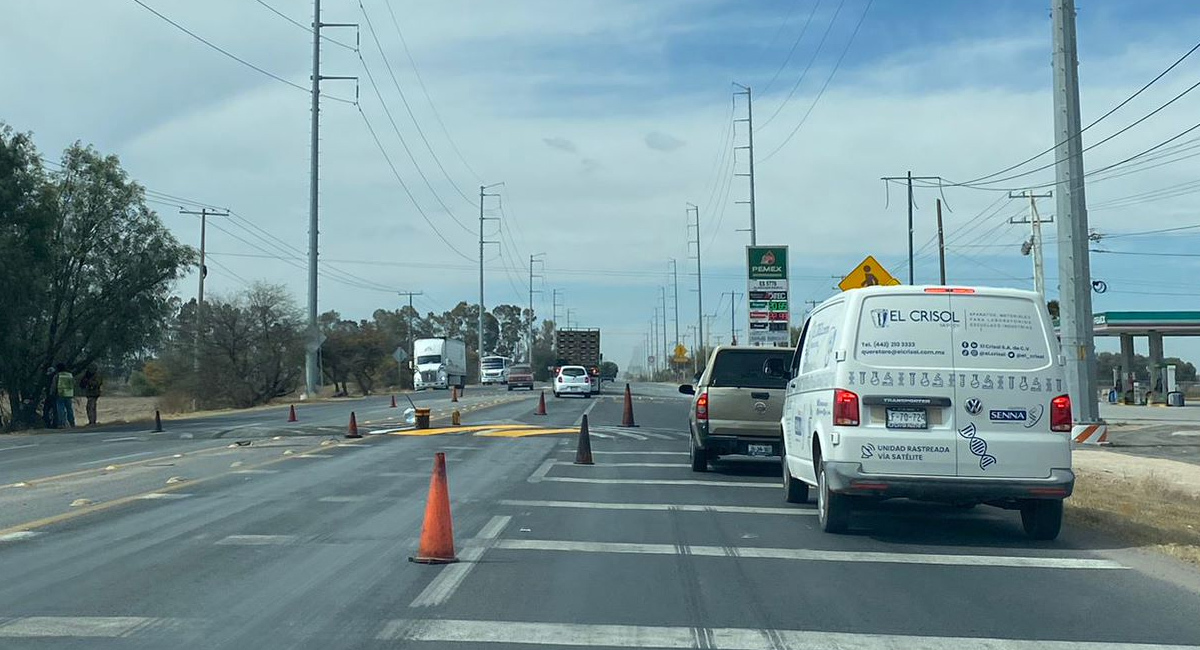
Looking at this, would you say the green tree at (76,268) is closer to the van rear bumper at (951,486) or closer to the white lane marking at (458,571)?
the white lane marking at (458,571)

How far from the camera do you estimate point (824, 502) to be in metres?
11.5

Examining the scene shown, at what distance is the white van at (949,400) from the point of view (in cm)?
1071

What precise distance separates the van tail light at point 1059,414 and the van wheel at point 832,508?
6.60 ft

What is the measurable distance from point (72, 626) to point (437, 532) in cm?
308

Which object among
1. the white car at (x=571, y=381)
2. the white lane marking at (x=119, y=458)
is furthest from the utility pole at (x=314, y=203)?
the white lane marking at (x=119, y=458)

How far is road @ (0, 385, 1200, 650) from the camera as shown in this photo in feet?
24.3

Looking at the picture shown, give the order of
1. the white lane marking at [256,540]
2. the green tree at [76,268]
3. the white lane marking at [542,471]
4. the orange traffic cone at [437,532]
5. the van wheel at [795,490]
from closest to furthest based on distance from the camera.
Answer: the orange traffic cone at [437,532]
the white lane marking at [256,540]
the van wheel at [795,490]
the white lane marking at [542,471]
the green tree at [76,268]

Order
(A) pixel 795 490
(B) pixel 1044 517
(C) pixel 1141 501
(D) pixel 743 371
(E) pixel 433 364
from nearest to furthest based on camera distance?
(B) pixel 1044 517 < (A) pixel 795 490 < (C) pixel 1141 501 < (D) pixel 743 371 < (E) pixel 433 364

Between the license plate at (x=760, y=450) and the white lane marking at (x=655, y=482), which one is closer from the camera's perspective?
the white lane marking at (x=655, y=482)

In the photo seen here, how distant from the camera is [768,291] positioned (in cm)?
3719

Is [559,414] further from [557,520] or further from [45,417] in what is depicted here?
[557,520]

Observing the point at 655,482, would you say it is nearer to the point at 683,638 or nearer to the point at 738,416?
the point at 738,416

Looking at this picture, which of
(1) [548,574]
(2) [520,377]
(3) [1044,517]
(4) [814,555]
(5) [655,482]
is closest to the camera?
(1) [548,574]

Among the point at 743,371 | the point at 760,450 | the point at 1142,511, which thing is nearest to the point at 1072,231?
the point at 743,371
